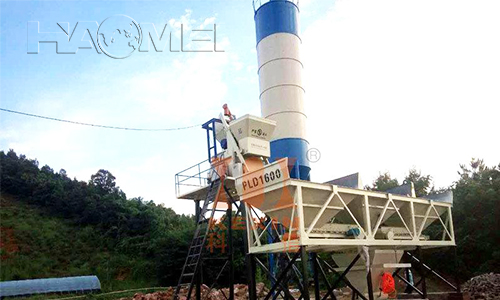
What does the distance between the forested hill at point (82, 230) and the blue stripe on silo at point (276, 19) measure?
20.3 metres

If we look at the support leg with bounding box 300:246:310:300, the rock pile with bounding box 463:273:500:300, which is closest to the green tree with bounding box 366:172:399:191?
the rock pile with bounding box 463:273:500:300

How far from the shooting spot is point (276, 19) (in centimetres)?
2208

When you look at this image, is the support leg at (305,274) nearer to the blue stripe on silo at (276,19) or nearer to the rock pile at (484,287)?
the rock pile at (484,287)

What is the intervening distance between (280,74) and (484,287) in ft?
47.5

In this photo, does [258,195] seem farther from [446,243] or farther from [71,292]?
[71,292]

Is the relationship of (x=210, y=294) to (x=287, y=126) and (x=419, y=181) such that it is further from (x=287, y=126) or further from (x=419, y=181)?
(x=419, y=181)

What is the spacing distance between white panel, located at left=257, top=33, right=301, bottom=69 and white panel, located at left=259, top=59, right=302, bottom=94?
300 mm

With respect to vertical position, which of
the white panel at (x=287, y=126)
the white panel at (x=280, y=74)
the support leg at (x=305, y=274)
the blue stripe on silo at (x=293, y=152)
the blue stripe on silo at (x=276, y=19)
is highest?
the blue stripe on silo at (x=276, y=19)

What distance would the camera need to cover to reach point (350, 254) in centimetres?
1759

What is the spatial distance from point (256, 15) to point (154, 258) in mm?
24142

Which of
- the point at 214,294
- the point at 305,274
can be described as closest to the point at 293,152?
the point at 305,274

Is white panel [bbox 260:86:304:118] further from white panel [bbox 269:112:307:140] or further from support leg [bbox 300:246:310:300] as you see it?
support leg [bbox 300:246:310:300]

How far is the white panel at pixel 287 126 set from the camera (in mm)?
20312

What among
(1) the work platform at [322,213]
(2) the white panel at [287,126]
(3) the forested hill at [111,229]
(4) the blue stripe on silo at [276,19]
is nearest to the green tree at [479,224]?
(3) the forested hill at [111,229]
